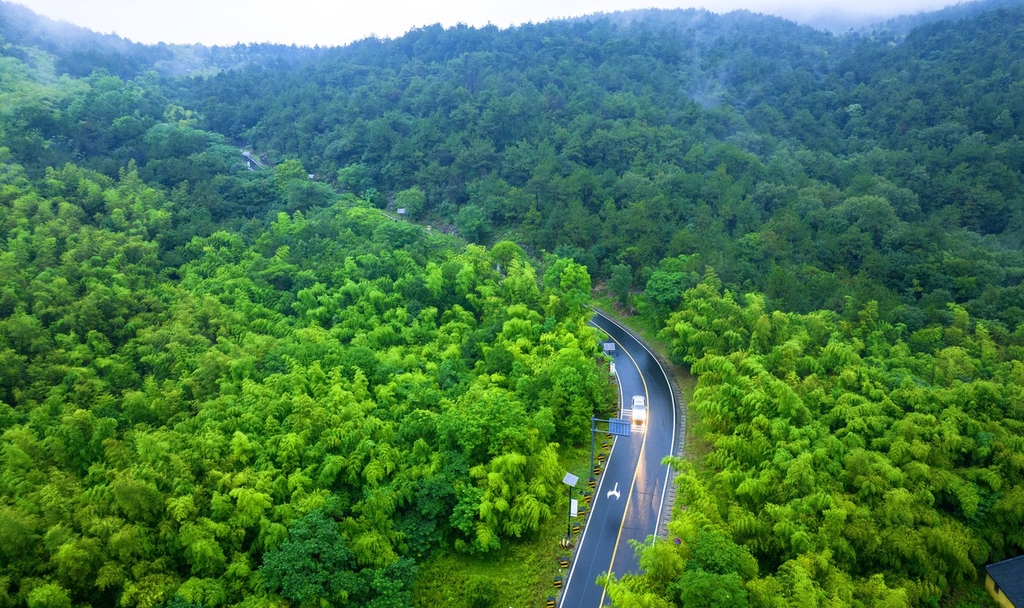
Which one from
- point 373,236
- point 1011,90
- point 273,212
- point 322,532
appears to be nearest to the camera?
point 322,532

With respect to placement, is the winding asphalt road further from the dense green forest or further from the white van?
the dense green forest

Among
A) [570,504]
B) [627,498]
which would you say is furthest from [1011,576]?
[570,504]

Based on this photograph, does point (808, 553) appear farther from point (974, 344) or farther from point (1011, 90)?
point (1011, 90)

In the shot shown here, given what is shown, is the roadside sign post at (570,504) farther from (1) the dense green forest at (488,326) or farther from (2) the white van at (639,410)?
(2) the white van at (639,410)

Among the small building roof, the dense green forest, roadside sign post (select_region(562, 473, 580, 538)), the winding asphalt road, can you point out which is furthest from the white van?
the small building roof

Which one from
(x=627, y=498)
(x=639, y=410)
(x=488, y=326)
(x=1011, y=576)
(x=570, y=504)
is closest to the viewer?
(x=1011, y=576)

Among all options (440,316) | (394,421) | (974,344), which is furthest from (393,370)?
(974,344)

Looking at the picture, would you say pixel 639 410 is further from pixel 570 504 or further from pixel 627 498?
pixel 570 504
